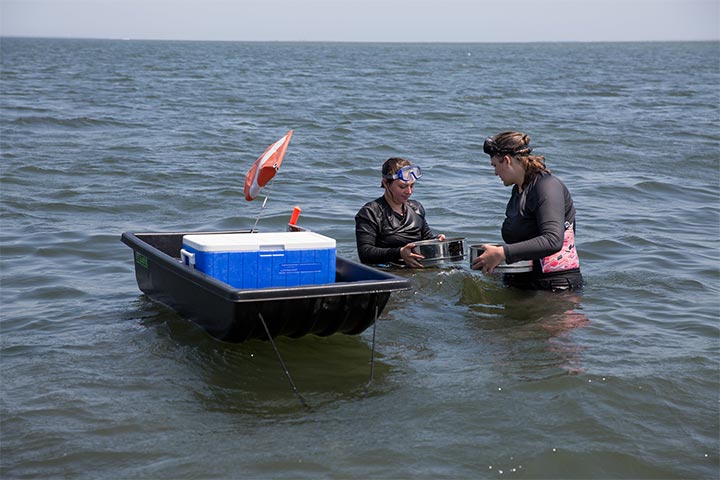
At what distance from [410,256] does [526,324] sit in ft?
3.52

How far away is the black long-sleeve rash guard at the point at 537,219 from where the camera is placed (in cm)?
613

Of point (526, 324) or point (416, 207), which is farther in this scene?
point (416, 207)

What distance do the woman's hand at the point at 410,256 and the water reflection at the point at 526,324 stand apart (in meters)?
0.54

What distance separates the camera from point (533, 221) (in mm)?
6480

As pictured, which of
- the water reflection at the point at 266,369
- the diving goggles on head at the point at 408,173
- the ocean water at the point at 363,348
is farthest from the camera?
the diving goggles on head at the point at 408,173

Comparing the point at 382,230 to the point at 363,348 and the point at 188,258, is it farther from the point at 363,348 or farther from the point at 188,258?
the point at 188,258

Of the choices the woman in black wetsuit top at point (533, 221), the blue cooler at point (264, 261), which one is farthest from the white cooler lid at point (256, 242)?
the woman in black wetsuit top at point (533, 221)

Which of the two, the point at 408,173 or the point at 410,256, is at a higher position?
the point at 408,173

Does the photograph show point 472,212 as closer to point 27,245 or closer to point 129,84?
point 27,245

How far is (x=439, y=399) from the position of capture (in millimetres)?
5199

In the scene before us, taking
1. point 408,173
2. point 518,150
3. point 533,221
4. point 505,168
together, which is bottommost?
point 533,221

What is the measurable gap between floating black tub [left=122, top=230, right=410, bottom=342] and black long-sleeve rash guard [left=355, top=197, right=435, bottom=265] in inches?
42.0

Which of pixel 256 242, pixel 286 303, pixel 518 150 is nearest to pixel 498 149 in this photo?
pixel 518 150

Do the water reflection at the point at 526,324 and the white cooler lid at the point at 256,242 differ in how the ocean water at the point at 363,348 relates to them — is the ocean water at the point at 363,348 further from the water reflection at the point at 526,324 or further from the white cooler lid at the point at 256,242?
the white cooler lid at the point at 256,242
